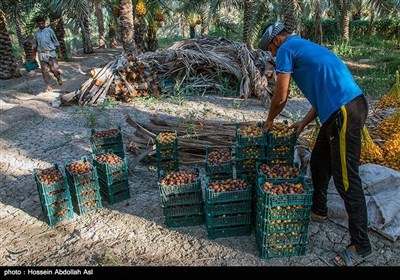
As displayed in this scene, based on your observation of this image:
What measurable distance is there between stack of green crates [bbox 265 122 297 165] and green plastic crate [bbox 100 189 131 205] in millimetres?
1812

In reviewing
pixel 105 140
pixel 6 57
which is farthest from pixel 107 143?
pixel 6 57

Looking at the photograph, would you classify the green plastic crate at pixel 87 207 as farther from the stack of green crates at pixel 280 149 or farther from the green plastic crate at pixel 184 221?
the stack of green crates at pixel 280 149

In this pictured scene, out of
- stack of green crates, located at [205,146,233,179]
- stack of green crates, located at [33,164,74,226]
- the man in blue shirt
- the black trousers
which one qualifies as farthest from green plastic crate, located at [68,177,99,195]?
the black trousers

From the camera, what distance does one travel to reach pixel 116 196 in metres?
4.40

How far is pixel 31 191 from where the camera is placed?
4816 millimetres

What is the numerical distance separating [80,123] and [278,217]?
530cm

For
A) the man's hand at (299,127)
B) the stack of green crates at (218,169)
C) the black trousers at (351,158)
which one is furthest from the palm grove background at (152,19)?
the black trousers at (351,158)

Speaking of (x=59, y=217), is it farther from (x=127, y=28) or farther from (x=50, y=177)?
(x=127, y=28)

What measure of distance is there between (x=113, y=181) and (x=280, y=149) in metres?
2.00

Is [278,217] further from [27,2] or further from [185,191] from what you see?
[27,2]

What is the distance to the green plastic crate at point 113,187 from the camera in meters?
4.30

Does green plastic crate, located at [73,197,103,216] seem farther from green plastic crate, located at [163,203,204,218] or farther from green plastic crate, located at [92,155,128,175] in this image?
green plastic crate, located at [163,203,204,218]

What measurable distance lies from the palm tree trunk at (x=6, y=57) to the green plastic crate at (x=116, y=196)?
35.4 feet

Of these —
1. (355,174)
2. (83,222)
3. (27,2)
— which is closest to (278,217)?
(355,174)
